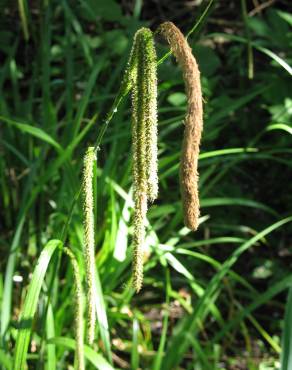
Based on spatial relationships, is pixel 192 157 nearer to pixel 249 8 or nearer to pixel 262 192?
pixel 262 192

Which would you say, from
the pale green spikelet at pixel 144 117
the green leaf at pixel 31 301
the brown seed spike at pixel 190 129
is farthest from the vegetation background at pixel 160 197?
the brown seed spike at pixel 190 129

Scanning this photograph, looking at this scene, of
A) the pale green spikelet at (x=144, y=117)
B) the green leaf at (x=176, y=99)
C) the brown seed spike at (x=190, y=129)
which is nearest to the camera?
the brown seed spike at (x=190, y=129)

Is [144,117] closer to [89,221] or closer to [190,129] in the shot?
[190,129]

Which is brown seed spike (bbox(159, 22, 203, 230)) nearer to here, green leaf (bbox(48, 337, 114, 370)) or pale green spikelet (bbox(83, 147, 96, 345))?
pale green spikelet (bbox(83, 147, 96, 345))

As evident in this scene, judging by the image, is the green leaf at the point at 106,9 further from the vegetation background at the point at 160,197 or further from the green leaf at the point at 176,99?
the green leaf at the point at 176,99

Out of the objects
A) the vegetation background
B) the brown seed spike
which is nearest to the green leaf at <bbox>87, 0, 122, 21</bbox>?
the vegetation background
